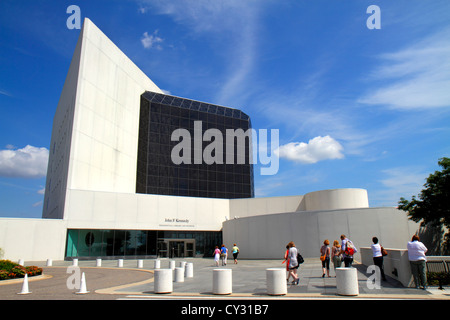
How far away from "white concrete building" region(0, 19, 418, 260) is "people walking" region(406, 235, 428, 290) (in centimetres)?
1718

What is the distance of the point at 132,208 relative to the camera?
38.3m

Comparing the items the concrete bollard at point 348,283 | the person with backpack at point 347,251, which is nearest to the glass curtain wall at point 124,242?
the person with backpack at point 347,251

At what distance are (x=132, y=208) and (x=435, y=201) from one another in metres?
30.0

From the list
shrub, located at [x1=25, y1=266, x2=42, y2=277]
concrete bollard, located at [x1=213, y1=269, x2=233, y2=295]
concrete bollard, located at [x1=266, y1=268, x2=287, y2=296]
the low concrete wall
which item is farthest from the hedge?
concrete bollard, located at [x1=266, y1=268, x2=287, y2=296]

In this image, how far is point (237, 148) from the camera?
2288 inches

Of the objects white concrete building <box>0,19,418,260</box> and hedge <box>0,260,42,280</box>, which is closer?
hedge <box>0,260,42,280</box>

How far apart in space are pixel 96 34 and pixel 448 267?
43.6 m

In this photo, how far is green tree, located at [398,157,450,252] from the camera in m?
23.4

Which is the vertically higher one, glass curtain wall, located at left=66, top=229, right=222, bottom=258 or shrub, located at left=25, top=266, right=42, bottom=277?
glass curtain wall, located at left=66, top=229, right=222, bottom=258

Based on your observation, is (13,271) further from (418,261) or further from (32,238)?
(418,261)

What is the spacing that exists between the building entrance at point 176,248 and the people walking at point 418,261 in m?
32.2

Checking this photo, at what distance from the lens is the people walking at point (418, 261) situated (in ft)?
37.4

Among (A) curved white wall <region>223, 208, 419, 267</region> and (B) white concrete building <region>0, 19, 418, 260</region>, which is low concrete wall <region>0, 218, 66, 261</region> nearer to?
(B) white concrete building <region>0, 19, 418, 260</region>
